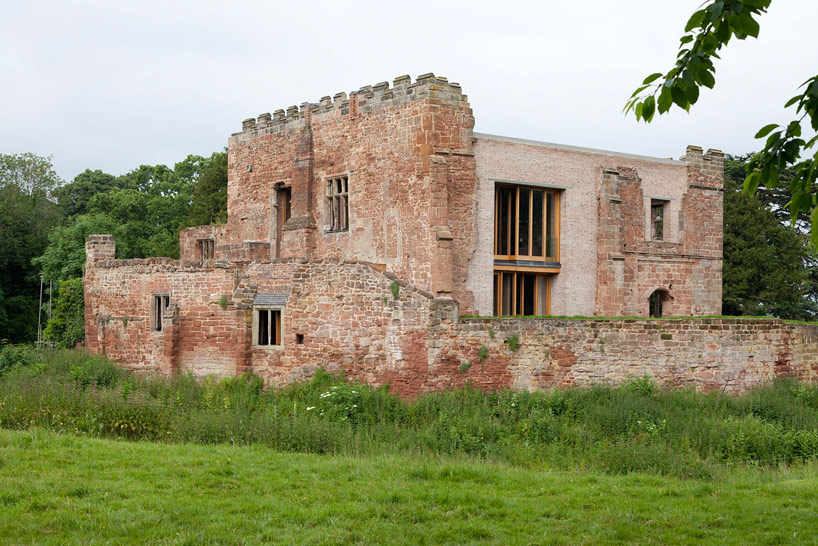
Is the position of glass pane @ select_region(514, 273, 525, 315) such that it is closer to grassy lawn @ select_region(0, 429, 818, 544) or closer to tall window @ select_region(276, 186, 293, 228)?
tall window @ select_region(276, 186, 293, 228)

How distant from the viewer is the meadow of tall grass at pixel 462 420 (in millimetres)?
13992

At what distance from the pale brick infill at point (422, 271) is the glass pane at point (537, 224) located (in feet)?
2.22

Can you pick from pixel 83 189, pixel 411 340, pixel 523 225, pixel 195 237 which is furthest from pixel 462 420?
pixel 83 189

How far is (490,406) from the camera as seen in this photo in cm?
1784

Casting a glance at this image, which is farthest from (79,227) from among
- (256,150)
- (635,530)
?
(635,530)

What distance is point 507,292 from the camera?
81.3 feet

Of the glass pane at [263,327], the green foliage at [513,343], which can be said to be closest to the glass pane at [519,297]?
the green foliage at [513,343]

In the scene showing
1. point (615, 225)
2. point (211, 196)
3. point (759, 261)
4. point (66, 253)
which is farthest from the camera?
point (211, 196)

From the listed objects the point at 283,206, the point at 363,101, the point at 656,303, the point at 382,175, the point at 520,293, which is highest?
the point at 363,101

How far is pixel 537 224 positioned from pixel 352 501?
16248mm

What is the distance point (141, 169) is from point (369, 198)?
126ft

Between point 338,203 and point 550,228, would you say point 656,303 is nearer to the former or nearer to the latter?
point 550,228

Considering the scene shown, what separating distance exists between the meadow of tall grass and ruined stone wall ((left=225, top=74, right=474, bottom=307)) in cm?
505

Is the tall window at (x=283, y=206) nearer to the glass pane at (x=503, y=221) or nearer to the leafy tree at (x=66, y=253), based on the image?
the glass pane at (x=503, y=221)
